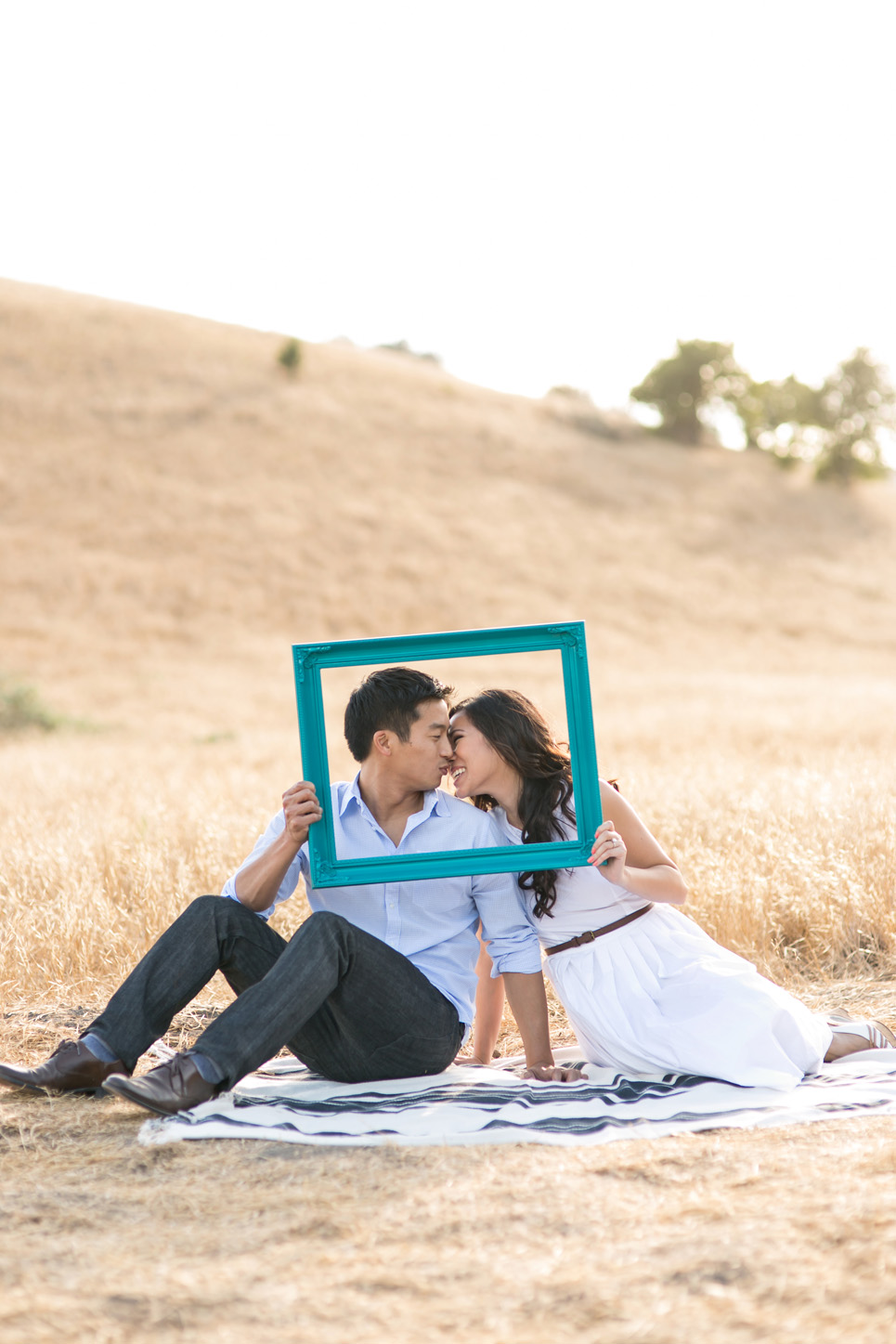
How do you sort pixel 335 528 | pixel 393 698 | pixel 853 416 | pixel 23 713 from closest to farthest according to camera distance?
pixel 393 698
pixel 23 713
pixel 335 528
pixel 853 416

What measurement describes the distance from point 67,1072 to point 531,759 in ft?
6.50

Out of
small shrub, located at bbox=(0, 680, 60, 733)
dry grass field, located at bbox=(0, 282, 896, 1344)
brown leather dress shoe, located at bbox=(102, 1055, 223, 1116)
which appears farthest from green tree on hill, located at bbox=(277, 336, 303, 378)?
brown leather dress shoe, located at bbox=(102, 1055, 223, 1116)

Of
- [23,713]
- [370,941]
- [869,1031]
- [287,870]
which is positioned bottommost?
[869,1031]

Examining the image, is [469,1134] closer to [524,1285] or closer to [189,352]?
[524,1285]

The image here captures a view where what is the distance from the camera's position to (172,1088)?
12.1 feet

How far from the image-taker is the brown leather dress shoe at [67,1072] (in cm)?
401

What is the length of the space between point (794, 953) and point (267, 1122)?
3134 mm

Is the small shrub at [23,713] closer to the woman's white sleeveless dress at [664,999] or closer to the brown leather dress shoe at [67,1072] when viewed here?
the brown leather dress shoe at [67,1072]

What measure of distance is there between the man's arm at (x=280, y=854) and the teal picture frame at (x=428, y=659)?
7cm

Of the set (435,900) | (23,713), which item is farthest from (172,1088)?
(23,713)

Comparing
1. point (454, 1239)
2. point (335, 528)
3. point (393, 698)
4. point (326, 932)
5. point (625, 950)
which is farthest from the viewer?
point (335, 528)

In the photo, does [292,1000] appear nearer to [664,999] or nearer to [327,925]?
[327,925]

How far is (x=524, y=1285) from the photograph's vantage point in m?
2.58

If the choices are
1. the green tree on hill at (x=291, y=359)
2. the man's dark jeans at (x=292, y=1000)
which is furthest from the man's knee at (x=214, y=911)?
the green tree on hill at (x=291, y=359)
